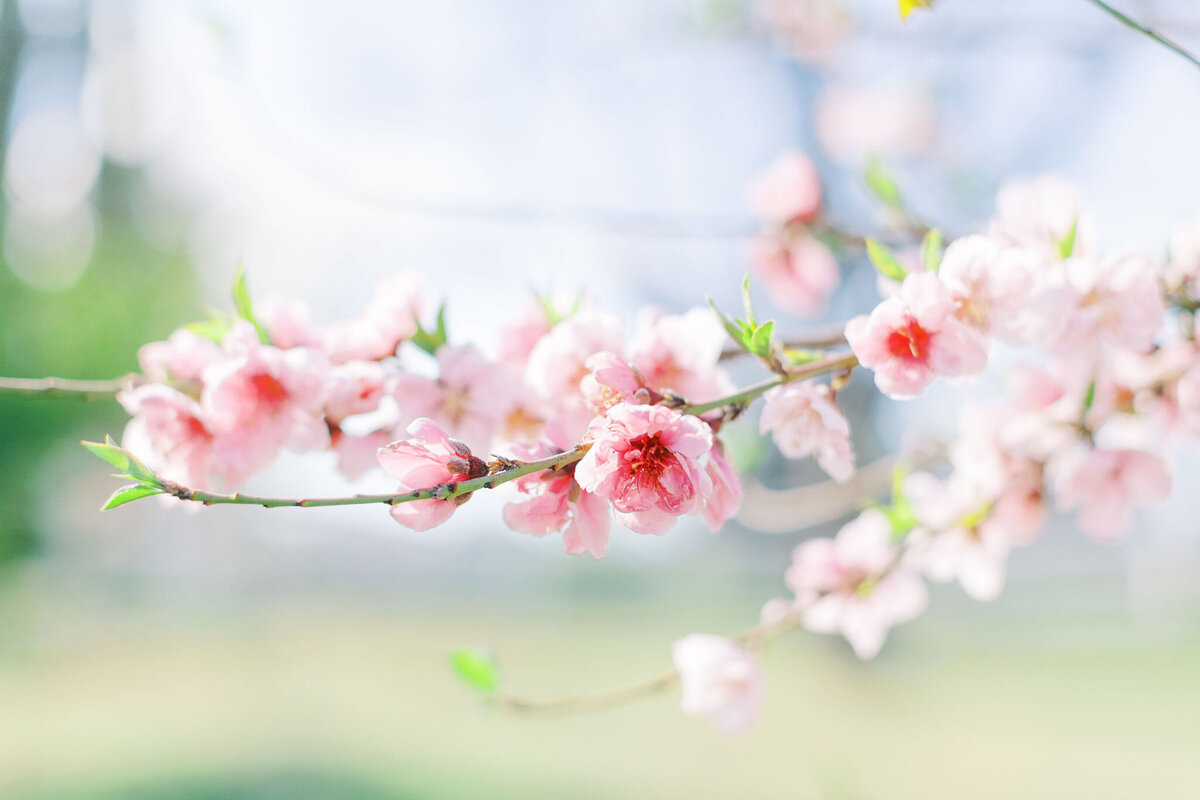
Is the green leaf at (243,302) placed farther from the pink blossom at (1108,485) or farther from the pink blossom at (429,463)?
the pink blossom at (1108,485)

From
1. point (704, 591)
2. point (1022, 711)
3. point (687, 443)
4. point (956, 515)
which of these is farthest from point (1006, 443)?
point (704, 591)

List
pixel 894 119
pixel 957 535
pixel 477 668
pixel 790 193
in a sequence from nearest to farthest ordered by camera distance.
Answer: pixel 477 668 → pixel 957 535 → pixel 790 193 → pixel 894 119

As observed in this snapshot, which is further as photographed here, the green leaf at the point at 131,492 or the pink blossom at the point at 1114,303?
the pink blossom at the point at 1114,303

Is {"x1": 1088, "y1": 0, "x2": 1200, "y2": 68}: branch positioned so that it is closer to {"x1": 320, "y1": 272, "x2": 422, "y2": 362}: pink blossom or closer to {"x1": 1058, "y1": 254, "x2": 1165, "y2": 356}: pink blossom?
{"x1": 1058, "y1": 254, "x2": 1165, "y2": 356}: pink blossom

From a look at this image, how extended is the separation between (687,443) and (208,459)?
0.92ft

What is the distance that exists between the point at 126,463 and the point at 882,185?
1.71 ft

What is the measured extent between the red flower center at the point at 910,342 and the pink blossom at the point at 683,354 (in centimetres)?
9

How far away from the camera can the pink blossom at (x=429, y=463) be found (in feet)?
0.86

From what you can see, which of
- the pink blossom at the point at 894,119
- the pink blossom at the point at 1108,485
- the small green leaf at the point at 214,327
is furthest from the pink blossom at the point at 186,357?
the pink blossom at the point at 894,119

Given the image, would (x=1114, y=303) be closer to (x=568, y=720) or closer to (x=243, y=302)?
(x=243, y=302)

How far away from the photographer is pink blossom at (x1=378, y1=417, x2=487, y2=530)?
0.86 ft

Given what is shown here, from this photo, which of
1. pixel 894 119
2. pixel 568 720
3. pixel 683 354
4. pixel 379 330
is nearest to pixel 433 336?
pixel 379 330

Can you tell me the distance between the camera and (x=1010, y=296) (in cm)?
33

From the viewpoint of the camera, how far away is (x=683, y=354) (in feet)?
1.30
